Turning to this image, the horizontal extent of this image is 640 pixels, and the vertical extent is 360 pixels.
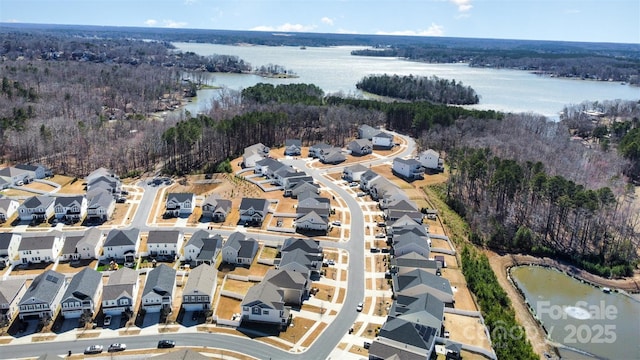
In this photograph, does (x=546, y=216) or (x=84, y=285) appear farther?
(x=546, y=216)

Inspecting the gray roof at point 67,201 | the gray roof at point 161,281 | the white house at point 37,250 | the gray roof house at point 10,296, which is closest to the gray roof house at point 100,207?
the gray roof at point 67,201

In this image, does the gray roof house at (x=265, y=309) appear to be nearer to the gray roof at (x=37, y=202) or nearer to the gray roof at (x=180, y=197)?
the gray roof at (x=180, y=197)

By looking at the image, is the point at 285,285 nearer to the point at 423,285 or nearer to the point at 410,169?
the point at 423,285

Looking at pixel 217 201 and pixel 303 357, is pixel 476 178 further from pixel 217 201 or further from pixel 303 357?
pixel 303 357

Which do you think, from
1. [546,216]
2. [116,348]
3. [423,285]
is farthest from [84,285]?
[546,216]

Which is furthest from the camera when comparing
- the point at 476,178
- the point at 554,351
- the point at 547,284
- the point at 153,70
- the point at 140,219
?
the point at 153,70

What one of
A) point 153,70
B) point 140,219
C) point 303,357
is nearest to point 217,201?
point 140,219

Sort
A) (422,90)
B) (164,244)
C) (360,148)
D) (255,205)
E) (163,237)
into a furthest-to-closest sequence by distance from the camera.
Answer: (422,90)
(360,148)
(255,205)
(163,237)
(164,244)
